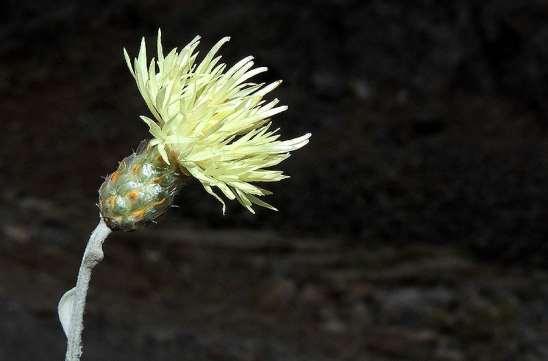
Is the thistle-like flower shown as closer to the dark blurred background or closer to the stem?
the stem

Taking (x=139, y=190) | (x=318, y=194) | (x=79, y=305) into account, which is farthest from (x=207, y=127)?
(x=318, y=194)

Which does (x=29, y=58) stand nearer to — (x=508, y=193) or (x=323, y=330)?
(x=323, y=330)

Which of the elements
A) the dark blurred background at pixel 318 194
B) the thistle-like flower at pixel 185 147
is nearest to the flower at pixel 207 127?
the thistle-like flower at pixel 185 147

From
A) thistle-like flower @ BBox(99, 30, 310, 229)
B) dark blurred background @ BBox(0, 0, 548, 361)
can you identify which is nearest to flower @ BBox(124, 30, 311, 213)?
thistle-like flower @ BBox(99, 30, 310, 229)

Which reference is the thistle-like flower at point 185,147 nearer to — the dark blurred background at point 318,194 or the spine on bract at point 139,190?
the spine on bract at point 139,190

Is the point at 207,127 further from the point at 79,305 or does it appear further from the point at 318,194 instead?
the point at 318,194

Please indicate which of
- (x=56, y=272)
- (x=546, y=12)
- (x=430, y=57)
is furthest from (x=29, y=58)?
(x=546, y=12)
